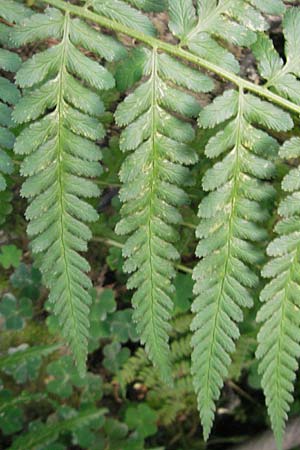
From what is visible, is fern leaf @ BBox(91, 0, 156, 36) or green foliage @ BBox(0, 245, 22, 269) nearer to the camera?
fern leaf @ BBox(91, 0, 156, 36)

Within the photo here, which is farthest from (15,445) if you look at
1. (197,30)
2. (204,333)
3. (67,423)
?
(197,30)

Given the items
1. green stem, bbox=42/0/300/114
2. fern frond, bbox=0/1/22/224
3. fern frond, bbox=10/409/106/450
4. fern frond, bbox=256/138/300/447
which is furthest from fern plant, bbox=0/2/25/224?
fern frond, bbox=10/409/106/450

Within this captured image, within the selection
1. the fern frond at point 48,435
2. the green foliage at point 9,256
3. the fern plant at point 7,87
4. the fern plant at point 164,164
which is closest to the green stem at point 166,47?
the fern plant at point 164,164

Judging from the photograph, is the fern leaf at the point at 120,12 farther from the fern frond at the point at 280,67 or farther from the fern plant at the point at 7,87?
the fern frond at the point at 280,67

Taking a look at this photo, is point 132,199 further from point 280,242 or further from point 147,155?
point 280,242

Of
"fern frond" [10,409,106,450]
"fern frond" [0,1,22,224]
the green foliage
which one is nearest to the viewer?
"fern frond" [0,1,22,224]

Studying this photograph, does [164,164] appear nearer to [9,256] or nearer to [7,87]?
[7,87]

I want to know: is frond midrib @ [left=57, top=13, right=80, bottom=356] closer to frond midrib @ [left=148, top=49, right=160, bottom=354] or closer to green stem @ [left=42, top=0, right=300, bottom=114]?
green stem @ [left=42, top=0, right=300, bottom=114]
